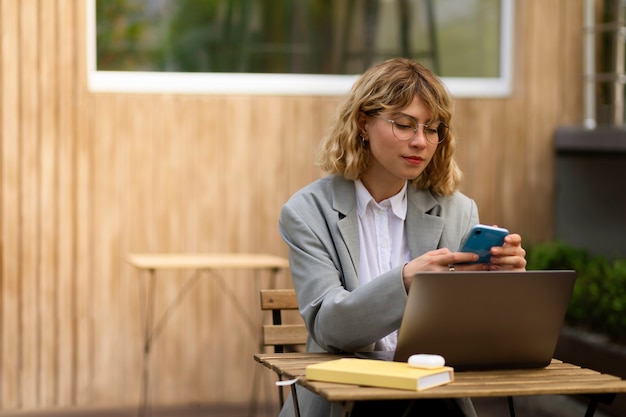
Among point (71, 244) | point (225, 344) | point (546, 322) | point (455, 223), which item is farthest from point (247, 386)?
point (546, 322)

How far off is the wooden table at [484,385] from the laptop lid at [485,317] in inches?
1.8

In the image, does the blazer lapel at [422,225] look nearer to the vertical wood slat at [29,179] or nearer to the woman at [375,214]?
the woman at [375,214]

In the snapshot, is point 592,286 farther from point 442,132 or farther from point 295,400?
point 295,400

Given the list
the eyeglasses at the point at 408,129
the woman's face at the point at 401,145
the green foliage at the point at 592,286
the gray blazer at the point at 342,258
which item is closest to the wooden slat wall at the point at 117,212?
the green foliage at the point at 592,286

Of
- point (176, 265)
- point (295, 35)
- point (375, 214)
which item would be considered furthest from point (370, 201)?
point (295, 35)

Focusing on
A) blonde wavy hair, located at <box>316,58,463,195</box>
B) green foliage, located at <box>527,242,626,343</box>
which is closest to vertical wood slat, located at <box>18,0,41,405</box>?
green foliage, located at <box>527,242,626,343</box>

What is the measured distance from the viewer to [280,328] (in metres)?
3.27

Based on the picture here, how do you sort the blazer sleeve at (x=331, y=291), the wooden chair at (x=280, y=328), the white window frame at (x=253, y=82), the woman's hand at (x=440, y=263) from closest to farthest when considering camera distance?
the woman's hand at (x=440, y=263) < the blazer sleeve at (x=331, y=291) < the wooden chair at (x=280, y=328) < the white window frame at (x=253, y=82)

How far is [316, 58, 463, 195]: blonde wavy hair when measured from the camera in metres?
2.86

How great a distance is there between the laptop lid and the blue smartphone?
0.12 m

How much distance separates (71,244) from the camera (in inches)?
227

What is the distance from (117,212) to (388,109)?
3230 millimetres

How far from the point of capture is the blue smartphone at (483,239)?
2492mm

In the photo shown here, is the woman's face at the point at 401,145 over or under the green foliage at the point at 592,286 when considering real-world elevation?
over
